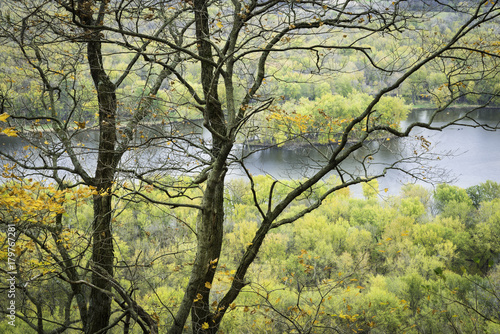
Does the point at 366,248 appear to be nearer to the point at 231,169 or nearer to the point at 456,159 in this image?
the point at 456,159

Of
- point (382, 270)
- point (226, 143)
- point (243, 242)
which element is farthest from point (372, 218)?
point (226, 143)

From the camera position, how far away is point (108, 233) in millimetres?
4566

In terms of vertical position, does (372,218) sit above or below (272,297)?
above

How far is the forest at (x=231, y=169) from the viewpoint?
11.6 feet

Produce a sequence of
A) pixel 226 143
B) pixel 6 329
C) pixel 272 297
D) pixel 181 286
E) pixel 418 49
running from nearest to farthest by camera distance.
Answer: pixel 226 143, pixel 418 49, pixel 6 329, pixel 272 297, pixel 181 286

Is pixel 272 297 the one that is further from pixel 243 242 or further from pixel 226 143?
pixel 226 143

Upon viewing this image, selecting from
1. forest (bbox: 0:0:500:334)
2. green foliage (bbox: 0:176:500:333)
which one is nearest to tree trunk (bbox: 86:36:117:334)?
forest (bbox: 0:0:500:334)

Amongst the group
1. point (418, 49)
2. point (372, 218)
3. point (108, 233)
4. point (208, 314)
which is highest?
point (372, 218)

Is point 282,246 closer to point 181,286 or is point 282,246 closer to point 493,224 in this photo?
point 181,286

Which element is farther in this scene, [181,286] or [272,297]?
[181,286]

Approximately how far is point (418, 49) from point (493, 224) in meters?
18.1

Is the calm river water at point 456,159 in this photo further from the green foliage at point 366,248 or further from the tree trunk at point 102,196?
the tree trunk at point 102,196

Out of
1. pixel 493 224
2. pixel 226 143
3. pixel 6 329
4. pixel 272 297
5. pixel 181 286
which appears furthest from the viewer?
pixel 493 224

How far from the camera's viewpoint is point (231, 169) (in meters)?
5.11
